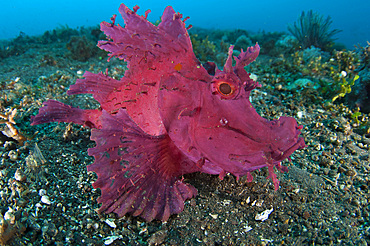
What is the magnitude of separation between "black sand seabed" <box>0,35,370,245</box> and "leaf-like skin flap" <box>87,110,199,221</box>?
0.16m

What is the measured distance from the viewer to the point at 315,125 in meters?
4.29

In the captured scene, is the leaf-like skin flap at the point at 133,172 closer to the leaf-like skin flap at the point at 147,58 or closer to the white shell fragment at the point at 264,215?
the leaf-like skin flap at the point at 147,58

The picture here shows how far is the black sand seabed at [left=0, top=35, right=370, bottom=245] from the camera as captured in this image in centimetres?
213

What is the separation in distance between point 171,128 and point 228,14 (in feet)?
374

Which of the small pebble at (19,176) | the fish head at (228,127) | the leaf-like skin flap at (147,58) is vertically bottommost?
the small pebble at (19,176)

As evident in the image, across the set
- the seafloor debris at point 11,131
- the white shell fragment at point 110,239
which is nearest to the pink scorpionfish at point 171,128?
the white shell fragment at point 110,239

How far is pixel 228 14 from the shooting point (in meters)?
101

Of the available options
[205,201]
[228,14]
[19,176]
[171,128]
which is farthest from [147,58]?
[228,14]

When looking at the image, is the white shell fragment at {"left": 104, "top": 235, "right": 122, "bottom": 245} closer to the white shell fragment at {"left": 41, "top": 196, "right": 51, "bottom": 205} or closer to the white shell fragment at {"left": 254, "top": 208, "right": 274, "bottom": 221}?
the white shell fragment at {"left": 41, "top": 196, "right": 51, "bottom": 205}

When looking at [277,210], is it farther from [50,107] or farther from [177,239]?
[50,107]

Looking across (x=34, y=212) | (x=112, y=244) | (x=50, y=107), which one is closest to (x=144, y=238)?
(x=112, y=244)

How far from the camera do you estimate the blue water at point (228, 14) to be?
220 ft

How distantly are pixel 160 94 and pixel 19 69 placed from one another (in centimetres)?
693

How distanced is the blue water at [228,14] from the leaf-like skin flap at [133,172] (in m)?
60.2
